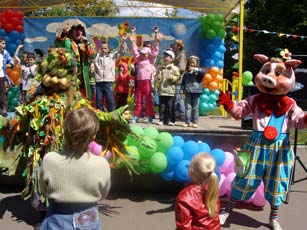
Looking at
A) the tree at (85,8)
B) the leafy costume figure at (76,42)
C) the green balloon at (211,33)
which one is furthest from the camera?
the tree at (85,8)

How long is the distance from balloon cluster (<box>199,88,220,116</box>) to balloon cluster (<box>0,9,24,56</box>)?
18.6 ft

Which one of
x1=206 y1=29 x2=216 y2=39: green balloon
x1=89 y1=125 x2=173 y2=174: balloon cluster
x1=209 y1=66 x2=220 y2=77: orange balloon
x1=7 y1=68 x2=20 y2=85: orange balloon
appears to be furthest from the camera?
x1=7 y1=68 x2=20 y2=85: orange balloon

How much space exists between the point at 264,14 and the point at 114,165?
29.1 m

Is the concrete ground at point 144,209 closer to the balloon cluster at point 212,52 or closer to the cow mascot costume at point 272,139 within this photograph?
the cow mascot costume at point 272,139

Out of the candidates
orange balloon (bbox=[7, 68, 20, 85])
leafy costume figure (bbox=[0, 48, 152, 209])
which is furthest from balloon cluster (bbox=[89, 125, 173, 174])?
orange balloon (bbox=[7, 68, 20, 85])

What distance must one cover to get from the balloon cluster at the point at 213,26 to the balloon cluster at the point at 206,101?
1.47 meters

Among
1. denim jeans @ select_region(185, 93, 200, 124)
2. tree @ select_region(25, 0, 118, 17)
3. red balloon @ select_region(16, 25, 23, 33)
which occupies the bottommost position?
denim jeans @ select_region(185, 93, 200, 124)

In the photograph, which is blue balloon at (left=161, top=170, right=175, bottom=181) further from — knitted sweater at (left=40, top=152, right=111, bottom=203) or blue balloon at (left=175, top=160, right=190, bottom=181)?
knitted sweater at (left=40, top=152, right=111, bottom=203)

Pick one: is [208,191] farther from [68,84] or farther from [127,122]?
[68,84]

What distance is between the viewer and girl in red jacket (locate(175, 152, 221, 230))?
2.92m

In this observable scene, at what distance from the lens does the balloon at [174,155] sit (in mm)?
4926

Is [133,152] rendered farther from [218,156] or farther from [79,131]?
[79,131]

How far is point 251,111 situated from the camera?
4.61 metres

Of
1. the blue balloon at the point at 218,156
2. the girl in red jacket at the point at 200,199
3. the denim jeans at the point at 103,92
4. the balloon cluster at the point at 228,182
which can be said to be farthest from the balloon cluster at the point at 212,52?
the girl in red jacket at the point at 200,199
